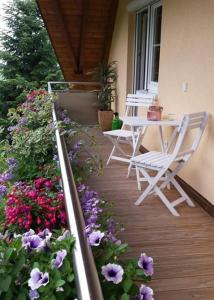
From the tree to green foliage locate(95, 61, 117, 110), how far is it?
5875mm

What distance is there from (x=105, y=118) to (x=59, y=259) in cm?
584

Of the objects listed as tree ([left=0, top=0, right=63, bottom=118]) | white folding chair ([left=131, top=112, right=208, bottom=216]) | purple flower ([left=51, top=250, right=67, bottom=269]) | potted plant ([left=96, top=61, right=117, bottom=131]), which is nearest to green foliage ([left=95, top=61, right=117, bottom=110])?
potted plant ([left=96, top=61, right=117, bottom=131])

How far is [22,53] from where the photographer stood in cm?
1370

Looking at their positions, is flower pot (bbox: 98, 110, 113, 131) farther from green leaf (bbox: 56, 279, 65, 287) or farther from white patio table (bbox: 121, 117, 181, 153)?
green leaf (bbox: 56, 279, 65, 287)

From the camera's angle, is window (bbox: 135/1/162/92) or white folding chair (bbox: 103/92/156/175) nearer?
white folding chair (bbox: 103/92/156/175)

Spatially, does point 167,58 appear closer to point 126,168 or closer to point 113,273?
point 126,168

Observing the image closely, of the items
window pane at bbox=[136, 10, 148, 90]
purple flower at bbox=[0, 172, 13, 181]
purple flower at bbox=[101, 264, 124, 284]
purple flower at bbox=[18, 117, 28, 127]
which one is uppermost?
window pane at bbox=[136, 10, 148, 90]

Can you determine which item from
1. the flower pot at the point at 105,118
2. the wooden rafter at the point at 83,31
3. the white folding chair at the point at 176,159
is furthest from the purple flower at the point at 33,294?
the wooden rafter at the point at 83,31

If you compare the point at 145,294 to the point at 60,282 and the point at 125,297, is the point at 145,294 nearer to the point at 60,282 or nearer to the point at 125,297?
the point at 125,297

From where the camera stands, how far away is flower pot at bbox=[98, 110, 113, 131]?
7.09m

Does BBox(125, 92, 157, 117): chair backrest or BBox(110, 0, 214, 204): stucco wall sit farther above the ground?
BBox(110, 0, 214, 204): stucco wall

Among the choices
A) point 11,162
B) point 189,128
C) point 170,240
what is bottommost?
point 170,240

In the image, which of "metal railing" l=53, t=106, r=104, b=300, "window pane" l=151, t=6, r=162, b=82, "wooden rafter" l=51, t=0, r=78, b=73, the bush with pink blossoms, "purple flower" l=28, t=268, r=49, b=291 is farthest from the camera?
"wooden rafter" l=51, t=0, r=78, b=73

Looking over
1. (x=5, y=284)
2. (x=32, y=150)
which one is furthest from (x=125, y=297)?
(x=32, y=150)
